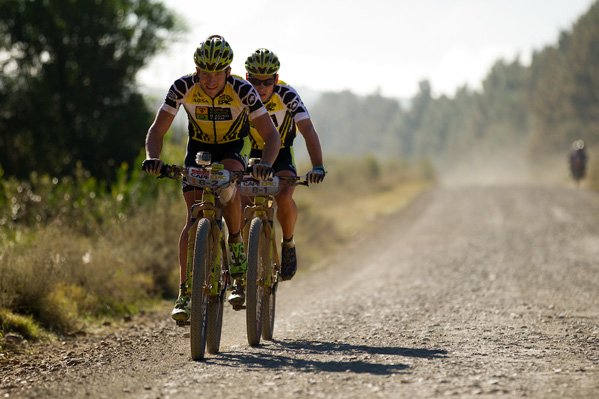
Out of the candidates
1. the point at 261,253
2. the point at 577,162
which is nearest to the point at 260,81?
the point at 261,253

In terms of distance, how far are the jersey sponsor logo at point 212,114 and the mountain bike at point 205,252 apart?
0.39 meters

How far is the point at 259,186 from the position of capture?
595cm

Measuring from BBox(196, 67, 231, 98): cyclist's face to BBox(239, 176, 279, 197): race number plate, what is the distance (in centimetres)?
81

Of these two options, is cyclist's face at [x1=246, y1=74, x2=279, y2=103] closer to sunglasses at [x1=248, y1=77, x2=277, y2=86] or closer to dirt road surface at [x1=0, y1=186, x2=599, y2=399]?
sunglasses at [x1=248, y1=77, x2=277, y2=86]

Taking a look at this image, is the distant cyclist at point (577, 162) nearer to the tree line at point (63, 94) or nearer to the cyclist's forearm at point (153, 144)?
the tree line at point (63, 94)

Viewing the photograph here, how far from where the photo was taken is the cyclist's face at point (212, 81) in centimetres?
546

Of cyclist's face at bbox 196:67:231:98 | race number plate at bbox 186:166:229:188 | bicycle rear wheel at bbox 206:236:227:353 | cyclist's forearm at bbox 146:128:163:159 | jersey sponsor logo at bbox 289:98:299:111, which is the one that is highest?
jersey sponsor logo at bbox 289:98:299:111

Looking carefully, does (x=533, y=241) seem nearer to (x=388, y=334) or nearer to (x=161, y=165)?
(x=388, y=334)

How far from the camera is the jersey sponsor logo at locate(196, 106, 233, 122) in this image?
18.3ft

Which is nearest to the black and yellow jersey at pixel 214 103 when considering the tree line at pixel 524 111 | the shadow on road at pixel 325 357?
the shadow on road at pixel 325 357

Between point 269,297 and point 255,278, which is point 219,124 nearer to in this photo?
point 255,278

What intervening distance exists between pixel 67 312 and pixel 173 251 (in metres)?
3.08

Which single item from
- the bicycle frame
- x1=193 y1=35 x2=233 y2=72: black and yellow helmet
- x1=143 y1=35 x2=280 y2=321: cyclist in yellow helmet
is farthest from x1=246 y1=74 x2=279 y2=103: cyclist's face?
the bicycle frame

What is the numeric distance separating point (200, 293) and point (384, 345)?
166 centimetres
